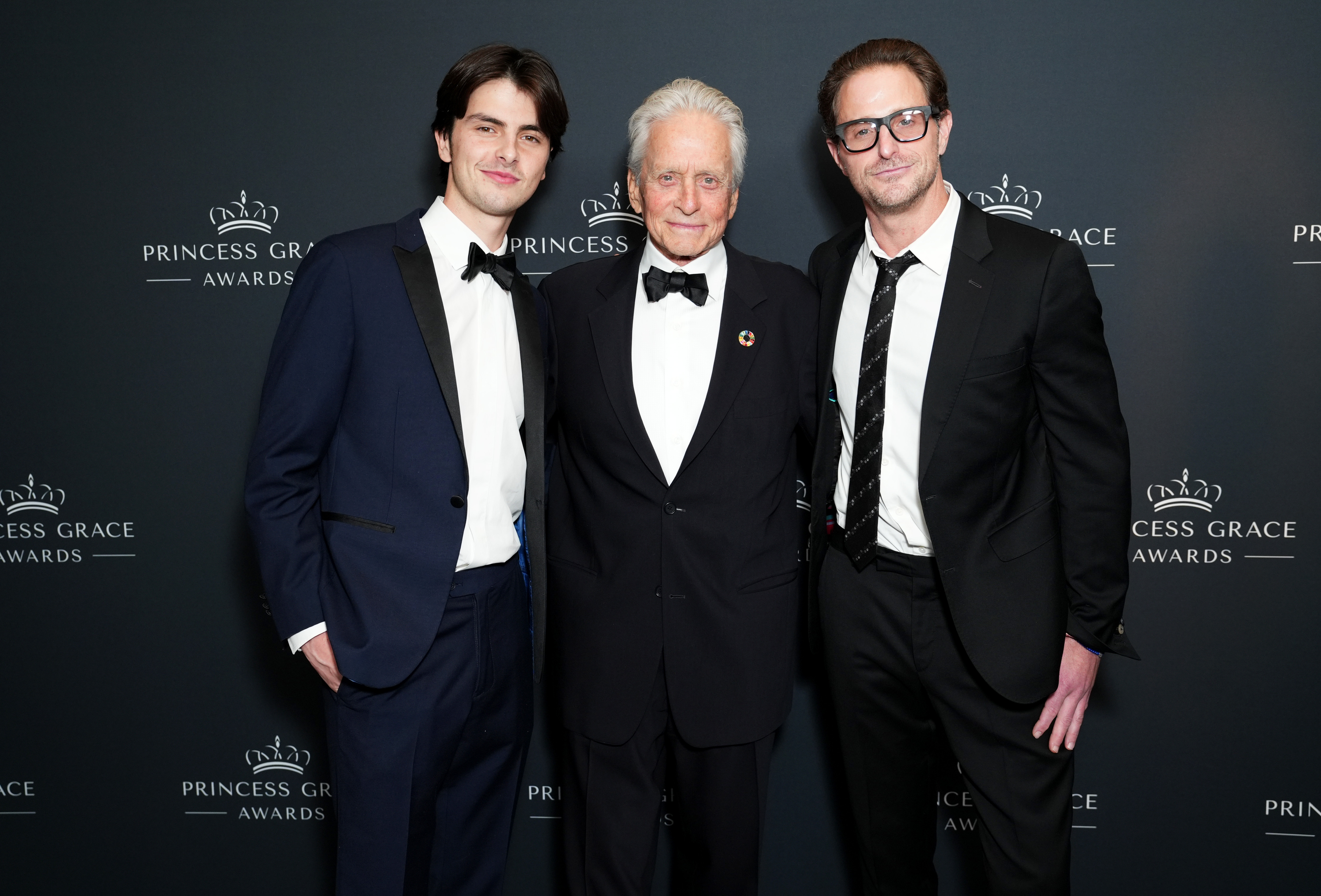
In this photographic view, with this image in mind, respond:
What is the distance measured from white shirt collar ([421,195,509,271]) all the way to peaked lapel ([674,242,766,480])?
1.68 feet

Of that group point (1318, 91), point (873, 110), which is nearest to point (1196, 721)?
point (1318, 91)

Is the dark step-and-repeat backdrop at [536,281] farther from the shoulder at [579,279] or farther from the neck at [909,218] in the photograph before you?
the neck at [909,218]

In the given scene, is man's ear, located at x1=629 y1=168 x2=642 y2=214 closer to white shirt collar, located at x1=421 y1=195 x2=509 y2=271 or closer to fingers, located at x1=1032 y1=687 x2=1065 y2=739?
white shirt collar, located at x1=421 y1=195 x2=509 y2=271

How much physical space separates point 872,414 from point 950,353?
A: 19 centimetres

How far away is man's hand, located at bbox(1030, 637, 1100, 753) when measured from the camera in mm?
1828

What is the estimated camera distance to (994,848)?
187cm

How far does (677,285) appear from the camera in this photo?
1838 millimetres

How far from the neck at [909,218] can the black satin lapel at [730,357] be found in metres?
0.28

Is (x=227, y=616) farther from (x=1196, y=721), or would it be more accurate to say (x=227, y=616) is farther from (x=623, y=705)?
(x=1196, y=721)

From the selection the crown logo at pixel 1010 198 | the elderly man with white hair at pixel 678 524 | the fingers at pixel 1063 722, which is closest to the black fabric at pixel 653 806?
the elderly man with white hair at pixel 678 524

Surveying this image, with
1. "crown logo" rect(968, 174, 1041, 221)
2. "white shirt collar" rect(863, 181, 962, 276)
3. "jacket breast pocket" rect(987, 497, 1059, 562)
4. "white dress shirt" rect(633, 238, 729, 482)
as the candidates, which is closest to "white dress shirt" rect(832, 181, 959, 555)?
"white shirt collar" rect(863, 181, 962, 276)

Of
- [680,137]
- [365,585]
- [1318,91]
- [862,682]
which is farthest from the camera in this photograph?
[1318,91]

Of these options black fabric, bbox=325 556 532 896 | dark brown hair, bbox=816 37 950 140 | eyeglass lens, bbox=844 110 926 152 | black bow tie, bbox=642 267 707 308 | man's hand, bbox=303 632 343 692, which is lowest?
black fabric, bbox=325 556 532 896

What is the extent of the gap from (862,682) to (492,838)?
2.82ft
